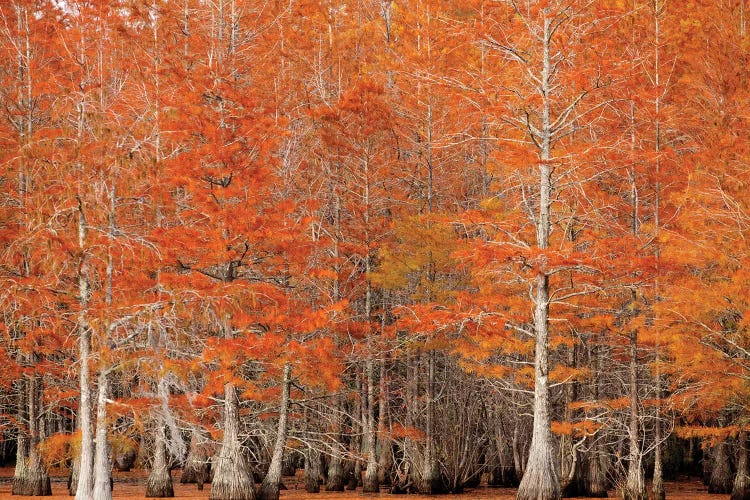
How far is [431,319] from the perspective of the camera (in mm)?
21828

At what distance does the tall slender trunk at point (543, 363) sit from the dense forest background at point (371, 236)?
0.06 m

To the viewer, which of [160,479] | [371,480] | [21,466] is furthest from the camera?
[371,480]

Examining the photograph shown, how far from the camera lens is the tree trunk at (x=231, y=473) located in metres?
23.2

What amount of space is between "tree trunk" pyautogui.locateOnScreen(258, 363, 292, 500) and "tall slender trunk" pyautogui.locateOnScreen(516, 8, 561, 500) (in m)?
7.15

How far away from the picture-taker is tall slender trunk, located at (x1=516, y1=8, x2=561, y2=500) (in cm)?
2001

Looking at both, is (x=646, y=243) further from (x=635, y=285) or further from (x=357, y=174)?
(x=357, y=174)

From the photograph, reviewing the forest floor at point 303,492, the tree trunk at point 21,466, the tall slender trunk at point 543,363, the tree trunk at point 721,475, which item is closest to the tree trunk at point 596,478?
the forest floor at point 303,492

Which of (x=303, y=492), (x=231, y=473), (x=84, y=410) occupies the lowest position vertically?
(x=303, y=492)

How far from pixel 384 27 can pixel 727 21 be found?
1215 cm

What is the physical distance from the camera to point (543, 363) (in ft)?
70.4

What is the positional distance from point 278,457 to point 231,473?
6.61ft

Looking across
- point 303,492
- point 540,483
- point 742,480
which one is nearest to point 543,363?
point 540,483

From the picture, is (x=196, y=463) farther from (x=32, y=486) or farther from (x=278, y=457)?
(x=32, y=486)

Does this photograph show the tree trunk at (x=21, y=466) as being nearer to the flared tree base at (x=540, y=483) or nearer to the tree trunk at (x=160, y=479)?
the tree trunk at (x=160, y=479)
